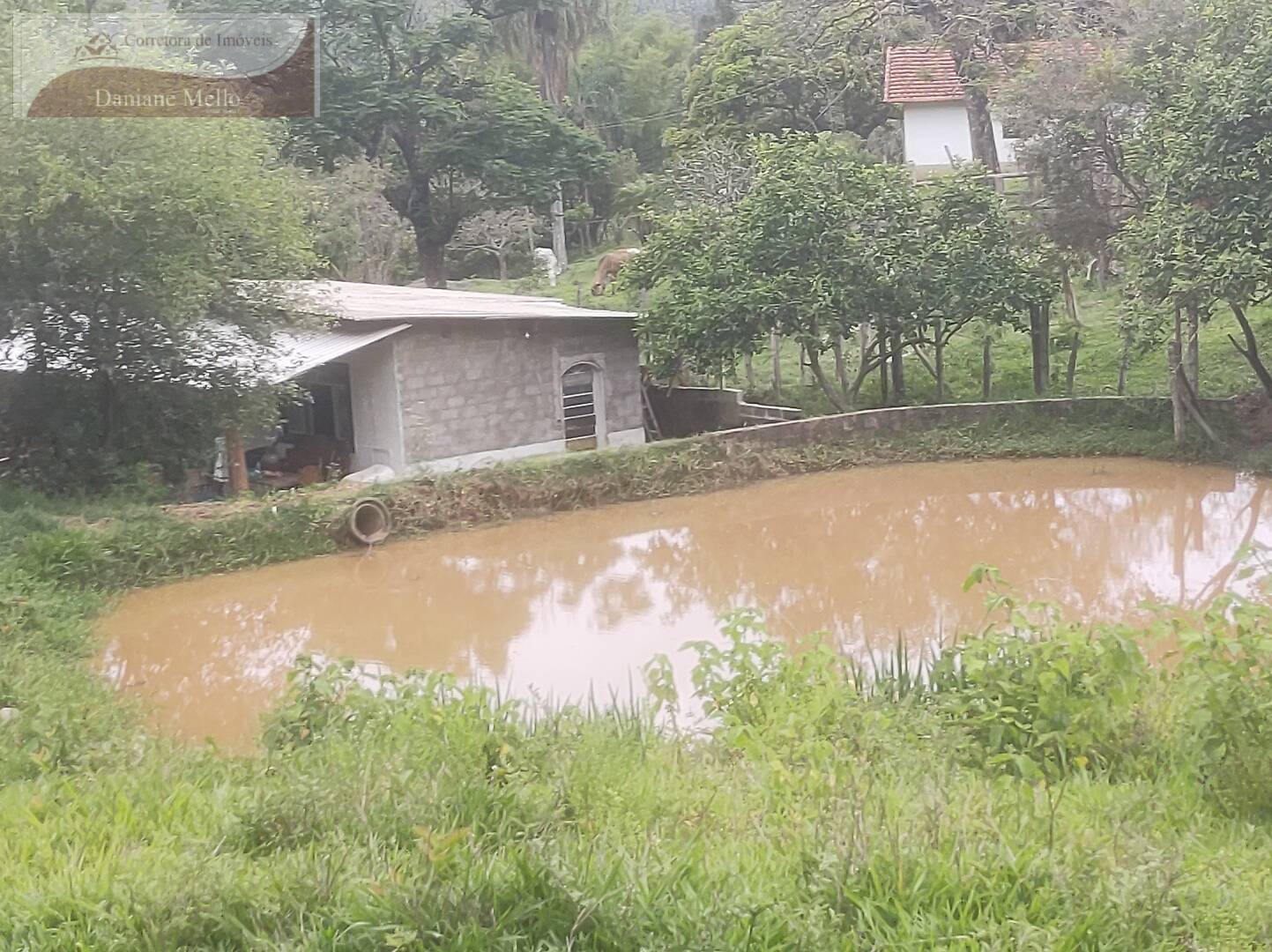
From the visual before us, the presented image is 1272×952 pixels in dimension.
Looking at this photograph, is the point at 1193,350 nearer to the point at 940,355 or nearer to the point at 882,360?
the point at 940,355

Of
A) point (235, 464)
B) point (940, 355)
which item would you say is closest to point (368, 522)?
point (235, 464)

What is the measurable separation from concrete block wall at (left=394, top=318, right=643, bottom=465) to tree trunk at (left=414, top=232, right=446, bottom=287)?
11551 millimetres

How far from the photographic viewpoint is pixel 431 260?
85.8ft

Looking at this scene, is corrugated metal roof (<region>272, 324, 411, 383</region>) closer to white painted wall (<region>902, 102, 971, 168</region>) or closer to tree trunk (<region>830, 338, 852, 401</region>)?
tree trunk (<region>830, 338, 852, 401</region>)

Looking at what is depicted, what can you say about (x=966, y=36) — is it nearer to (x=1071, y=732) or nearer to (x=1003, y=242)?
(x=1003, y=242)

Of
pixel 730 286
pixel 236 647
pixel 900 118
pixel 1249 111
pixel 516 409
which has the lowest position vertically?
pixel 236 647

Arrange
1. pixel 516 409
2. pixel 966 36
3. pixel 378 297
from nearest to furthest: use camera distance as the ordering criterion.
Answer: pixel 516 409
pixel 378 297
pixel 966 36

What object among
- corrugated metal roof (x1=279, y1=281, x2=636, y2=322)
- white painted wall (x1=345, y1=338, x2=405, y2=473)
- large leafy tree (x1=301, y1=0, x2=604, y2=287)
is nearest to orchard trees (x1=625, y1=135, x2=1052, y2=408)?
corrugated metal roof (x1=279, y1=281, x2=636, y2=322)

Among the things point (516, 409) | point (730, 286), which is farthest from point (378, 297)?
point (730, 286)

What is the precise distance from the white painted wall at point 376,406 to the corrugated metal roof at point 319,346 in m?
0.24

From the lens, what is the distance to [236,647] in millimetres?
8805

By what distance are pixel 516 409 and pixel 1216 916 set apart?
12.2 metres

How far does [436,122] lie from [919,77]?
31.9ft

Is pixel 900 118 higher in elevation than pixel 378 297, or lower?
higher
